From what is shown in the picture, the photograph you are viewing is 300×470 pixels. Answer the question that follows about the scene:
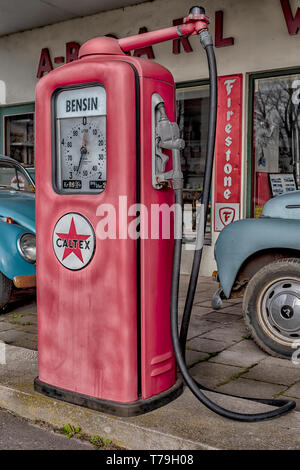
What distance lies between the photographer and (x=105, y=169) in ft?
9.71

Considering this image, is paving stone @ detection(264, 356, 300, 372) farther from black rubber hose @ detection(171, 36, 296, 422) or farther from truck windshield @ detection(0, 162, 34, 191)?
truck windshield @ detection(0, 162, 34, 191)

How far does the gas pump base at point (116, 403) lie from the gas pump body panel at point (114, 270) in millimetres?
33

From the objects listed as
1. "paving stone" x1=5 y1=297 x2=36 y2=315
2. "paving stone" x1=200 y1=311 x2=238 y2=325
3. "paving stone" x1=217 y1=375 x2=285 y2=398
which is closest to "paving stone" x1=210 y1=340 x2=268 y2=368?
"paving stone" x1=217 y1=375 x2=285 y2=398

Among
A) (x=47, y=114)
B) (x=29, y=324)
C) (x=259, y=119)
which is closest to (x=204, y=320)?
(x=29, y=324)

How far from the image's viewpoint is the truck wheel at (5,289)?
5562 mm

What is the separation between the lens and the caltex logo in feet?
9.91

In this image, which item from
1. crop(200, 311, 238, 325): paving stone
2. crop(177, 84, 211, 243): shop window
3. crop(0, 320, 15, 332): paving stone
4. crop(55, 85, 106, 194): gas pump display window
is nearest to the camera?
crop(55, 85, 106, 194): gas pump display window

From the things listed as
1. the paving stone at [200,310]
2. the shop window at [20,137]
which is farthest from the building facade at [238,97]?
the shop window at [20,137]

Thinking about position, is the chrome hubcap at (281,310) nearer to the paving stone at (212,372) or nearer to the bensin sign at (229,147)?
the paving stone at (212,372)

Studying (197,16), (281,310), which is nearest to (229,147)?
(281,310)

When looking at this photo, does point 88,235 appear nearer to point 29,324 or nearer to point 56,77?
point 56,77

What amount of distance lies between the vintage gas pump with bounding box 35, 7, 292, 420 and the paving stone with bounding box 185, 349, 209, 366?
3.16ft

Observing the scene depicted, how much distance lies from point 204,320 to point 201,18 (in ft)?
10.7
